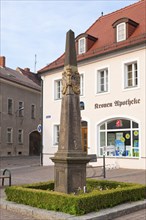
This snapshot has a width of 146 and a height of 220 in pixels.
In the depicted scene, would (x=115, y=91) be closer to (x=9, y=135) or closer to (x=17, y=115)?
(x=9, y=135)

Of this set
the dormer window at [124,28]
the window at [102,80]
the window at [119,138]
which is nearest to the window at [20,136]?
the window at [119,138]

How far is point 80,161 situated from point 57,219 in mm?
1916

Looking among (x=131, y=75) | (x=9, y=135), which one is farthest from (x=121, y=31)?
(x=9, y=135)

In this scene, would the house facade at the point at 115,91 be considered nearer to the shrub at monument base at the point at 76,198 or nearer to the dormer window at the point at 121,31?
the dormer window at the point at 121,31

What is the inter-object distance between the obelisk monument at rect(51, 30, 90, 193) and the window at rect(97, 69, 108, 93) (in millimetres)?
12092

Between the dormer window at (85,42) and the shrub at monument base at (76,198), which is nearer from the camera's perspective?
the shrub at monument base at (76,198)

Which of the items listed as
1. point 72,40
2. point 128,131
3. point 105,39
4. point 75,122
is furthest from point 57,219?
point 105,39

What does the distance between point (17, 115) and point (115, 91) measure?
21777 millimetres

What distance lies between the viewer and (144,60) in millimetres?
18672

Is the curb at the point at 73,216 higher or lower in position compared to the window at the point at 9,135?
lower

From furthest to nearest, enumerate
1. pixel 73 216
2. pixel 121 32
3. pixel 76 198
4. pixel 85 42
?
pixel 85 42 → pixel 121 32 → pixel 76 198 → pixel 73 216

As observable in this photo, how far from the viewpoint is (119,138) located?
66.4ft

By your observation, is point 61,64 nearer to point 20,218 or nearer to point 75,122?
point 75,122

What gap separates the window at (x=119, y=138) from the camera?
19.2 meters
